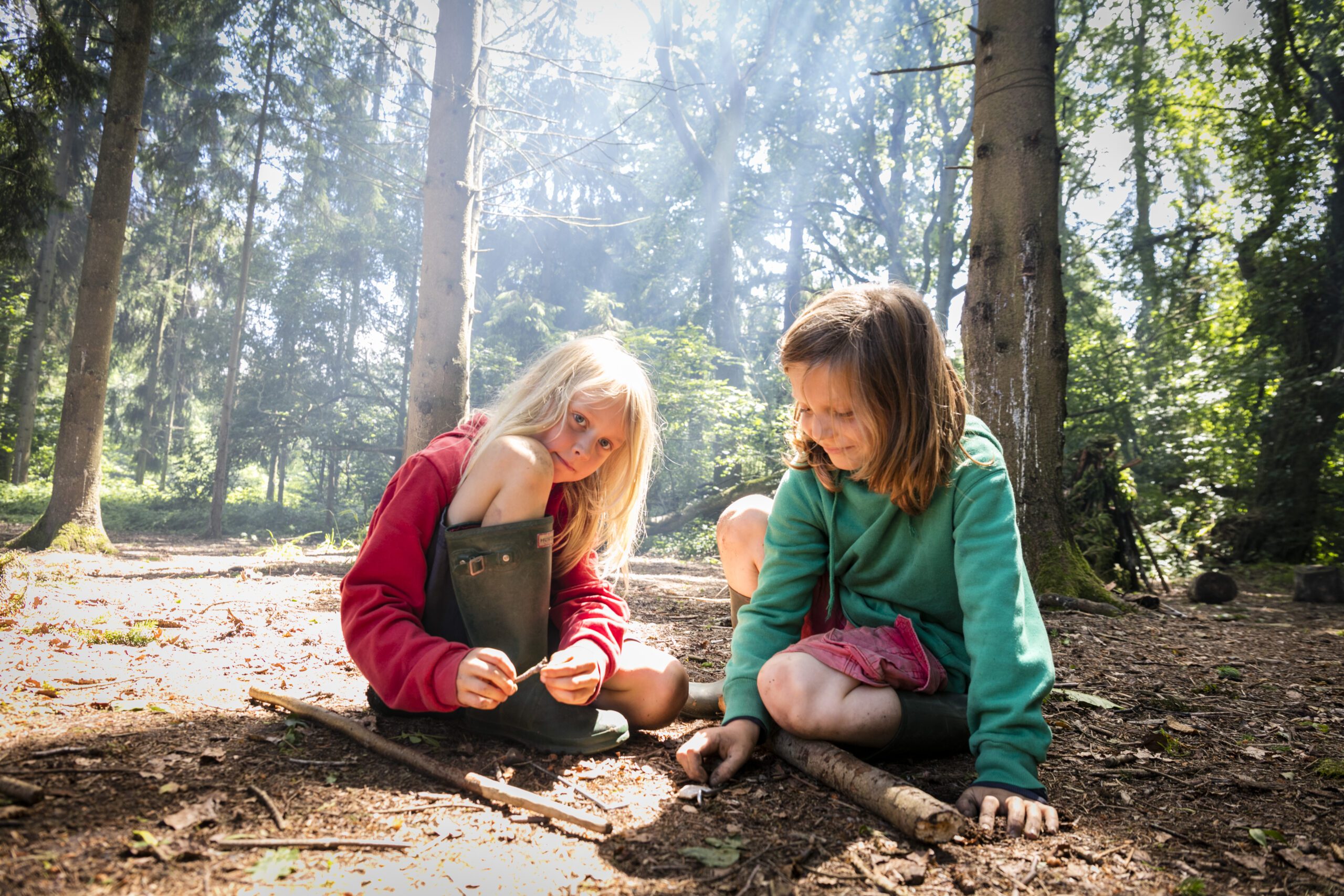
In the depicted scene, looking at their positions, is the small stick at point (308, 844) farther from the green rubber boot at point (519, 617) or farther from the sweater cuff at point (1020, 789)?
the sweater cuff at point (1020, 789)

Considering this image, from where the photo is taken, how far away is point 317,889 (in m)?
1.16

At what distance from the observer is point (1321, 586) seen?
6117 mm

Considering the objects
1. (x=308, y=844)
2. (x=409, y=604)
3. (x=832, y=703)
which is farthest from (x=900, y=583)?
(x=308, y=844)

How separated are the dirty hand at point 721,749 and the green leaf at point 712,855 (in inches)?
11.7

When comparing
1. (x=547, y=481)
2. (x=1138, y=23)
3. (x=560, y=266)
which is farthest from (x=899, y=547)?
(x=560, y=266)

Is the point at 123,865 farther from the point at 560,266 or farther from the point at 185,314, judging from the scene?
the point at 185,314

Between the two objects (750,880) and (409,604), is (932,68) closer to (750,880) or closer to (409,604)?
(409,604)

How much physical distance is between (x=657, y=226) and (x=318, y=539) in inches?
546

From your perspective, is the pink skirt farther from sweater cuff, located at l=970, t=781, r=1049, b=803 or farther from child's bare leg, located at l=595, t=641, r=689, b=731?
child's bare leg, located at l=595, t=641, r=689, b=731

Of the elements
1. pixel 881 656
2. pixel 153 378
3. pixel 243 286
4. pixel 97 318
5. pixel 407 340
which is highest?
pixel 407 340

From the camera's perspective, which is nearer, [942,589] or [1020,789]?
[1020,789]

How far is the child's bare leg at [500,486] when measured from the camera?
6.17 feet

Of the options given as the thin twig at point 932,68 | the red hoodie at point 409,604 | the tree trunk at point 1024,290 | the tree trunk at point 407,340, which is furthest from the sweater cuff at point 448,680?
the tree trunk at point 407,340

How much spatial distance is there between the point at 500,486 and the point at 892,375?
1.03 metres
